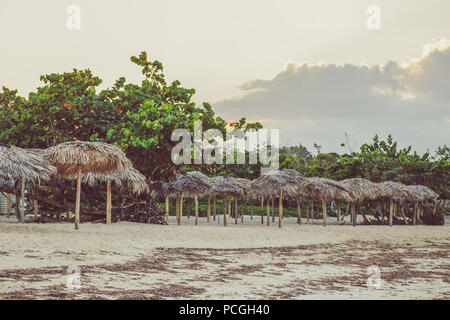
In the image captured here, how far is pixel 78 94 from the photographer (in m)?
17.7

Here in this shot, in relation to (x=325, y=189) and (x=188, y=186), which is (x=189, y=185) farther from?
(x=325, y=189)

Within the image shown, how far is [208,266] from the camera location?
9094 mm

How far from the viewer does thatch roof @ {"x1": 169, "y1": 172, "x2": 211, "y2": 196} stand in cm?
1911

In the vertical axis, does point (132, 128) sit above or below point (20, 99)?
below

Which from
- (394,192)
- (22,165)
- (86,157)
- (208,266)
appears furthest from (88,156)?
(394,192)

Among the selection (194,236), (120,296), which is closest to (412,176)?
(194,236)

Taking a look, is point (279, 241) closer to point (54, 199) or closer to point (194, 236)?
point (194, 236)

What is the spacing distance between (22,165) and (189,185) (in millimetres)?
7450

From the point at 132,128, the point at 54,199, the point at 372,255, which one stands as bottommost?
the point at 372,255

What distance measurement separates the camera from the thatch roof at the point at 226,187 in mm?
21531

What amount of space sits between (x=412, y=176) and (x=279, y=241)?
53.8 feet

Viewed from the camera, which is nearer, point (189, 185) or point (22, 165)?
point (22, 165)

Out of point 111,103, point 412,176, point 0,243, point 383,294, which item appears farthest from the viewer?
point 412,176

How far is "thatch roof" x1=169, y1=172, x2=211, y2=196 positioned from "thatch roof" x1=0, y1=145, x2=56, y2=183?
252 inches
